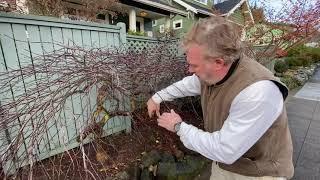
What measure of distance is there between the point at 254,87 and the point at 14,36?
2635 millimetres

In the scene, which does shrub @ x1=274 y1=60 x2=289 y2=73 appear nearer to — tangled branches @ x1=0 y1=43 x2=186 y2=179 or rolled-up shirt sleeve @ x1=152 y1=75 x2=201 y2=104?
tangled branches @ x1=0 y1=43 x2=186 y2=179

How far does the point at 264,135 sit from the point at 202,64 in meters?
0.59

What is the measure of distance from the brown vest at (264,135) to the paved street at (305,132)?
2.34m

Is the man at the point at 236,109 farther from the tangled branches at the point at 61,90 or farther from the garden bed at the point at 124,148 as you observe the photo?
the garden bed at the point at 124,148

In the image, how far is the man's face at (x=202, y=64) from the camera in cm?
145

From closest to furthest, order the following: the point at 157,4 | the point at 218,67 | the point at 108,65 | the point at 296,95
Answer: the point at 218,67 < the point at 108,65 < the point at 296,95 < the point at 157,4

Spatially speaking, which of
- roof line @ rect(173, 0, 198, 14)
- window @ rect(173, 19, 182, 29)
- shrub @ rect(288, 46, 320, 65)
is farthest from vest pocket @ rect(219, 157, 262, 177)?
window @ rect(173, 19, 182, 29)

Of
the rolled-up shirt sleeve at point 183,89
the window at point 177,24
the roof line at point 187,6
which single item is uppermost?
the roof line at point 187,6

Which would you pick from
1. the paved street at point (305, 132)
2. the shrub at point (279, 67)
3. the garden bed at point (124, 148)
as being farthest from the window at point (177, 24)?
the garden bed at point (124, 148)

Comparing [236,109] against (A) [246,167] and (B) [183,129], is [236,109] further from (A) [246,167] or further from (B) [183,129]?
(A) [246,167]

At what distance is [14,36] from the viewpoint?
2.74 meters

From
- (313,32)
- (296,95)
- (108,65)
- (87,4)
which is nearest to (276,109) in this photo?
(108,65)

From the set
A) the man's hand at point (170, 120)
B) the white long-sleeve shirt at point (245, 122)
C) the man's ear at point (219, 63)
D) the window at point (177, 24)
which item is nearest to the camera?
the white long-sleeve shirt at point (245, 122)

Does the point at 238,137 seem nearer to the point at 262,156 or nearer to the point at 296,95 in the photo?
the point at 262,156
